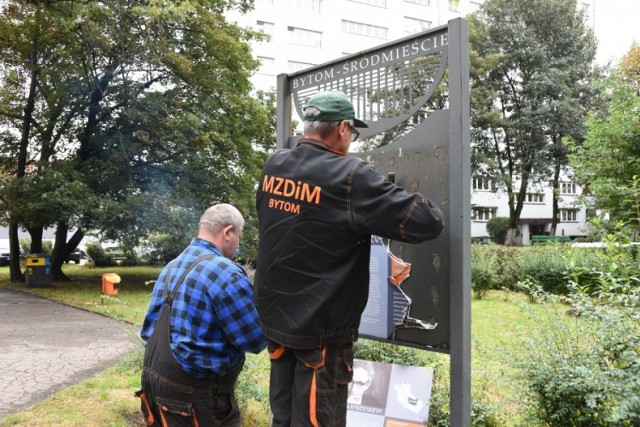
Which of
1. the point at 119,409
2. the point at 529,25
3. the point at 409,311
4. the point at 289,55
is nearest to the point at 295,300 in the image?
the point at 409,311

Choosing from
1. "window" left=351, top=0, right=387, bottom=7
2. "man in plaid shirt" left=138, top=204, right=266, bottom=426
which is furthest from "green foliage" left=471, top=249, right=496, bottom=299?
"window" left=351, top=0, right=387, bottom=7

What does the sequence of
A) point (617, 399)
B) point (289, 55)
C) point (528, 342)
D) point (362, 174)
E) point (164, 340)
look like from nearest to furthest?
point (362, 174) → point (617, 399) → point (164, 340) → point (528, 342) → point (289, 55)

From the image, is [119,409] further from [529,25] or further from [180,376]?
[529,25]

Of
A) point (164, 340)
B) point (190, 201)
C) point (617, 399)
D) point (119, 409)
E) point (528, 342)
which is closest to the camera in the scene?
point (617, 399)

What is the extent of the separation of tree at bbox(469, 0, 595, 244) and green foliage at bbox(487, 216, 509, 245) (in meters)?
8.92

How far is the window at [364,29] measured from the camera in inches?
1737

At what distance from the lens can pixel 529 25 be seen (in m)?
33.6

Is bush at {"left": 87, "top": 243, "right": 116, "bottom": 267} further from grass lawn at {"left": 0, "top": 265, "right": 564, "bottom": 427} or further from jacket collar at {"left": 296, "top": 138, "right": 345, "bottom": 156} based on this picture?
jacket collar at {"left": 296, "top": 138, "right": 345, "bottom": 156}

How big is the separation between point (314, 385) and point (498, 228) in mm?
43557

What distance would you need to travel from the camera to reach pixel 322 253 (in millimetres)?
2354

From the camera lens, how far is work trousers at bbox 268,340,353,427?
2.30 m

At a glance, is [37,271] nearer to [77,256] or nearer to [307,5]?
[77,256]

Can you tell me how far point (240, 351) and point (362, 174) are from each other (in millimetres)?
1224

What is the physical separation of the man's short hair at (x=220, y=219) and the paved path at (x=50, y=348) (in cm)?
324
